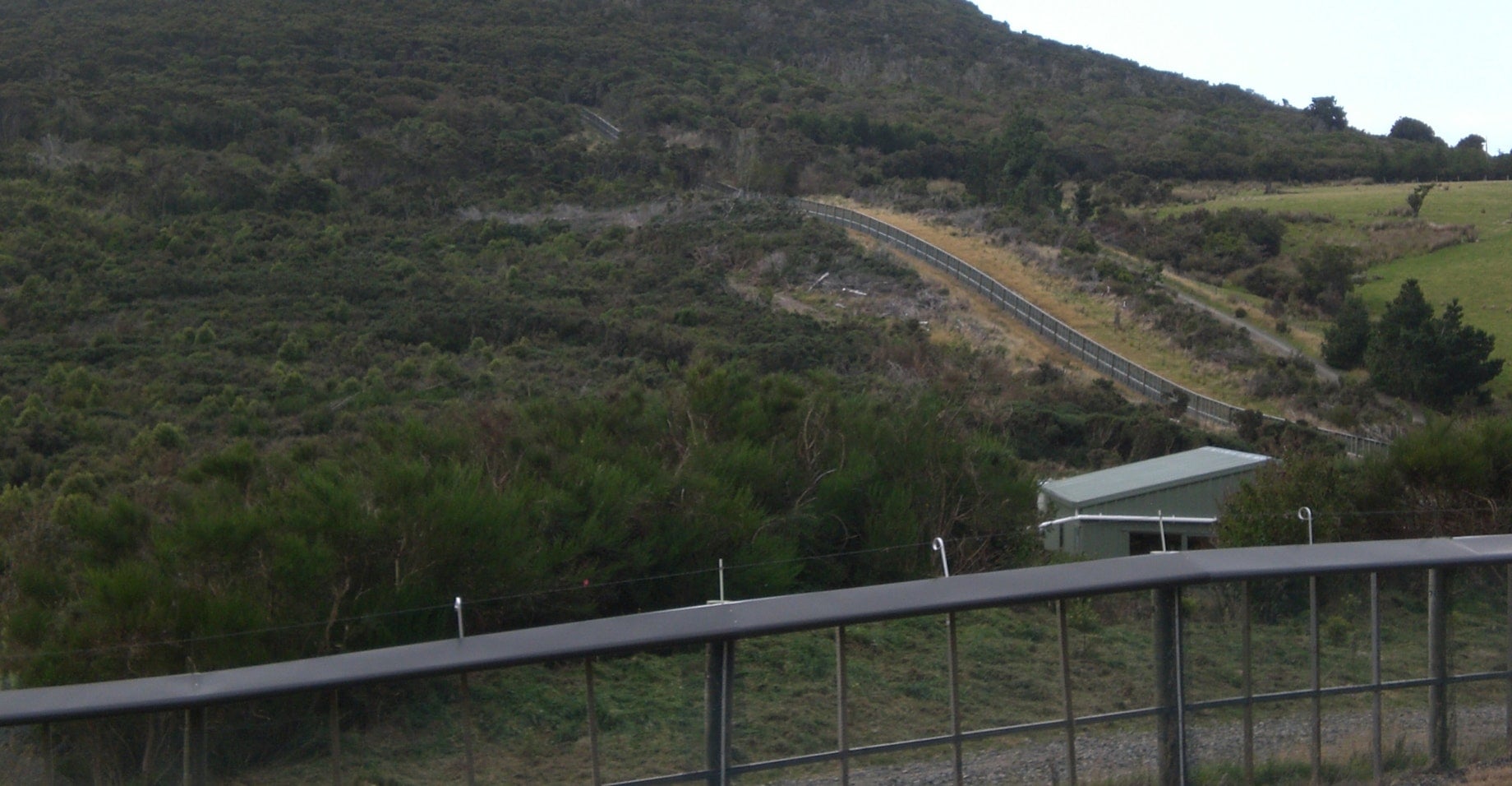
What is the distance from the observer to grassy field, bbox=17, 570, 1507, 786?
3.92m

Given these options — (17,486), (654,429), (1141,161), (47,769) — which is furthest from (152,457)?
(1141,161)

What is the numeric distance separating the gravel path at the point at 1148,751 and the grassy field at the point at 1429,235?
32.2 metres

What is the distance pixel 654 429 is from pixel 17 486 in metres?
13.8

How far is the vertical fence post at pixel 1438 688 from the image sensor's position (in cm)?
477

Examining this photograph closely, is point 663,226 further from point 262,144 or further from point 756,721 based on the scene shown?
point 756,721

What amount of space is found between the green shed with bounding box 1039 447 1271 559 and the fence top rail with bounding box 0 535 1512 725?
9.43 metres

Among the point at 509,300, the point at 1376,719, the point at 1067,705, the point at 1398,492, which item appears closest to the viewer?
the point at 1067,705

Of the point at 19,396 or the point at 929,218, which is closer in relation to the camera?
the point at 19,396

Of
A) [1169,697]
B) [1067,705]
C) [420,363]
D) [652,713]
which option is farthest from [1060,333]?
[652,713]

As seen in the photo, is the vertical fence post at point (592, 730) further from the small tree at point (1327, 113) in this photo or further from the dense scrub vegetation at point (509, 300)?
the small tree at point (1327, 113)

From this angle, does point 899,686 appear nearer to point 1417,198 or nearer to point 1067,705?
point 1067,705

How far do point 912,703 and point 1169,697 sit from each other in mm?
901

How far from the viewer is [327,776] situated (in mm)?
3822

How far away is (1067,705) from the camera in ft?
14.0
